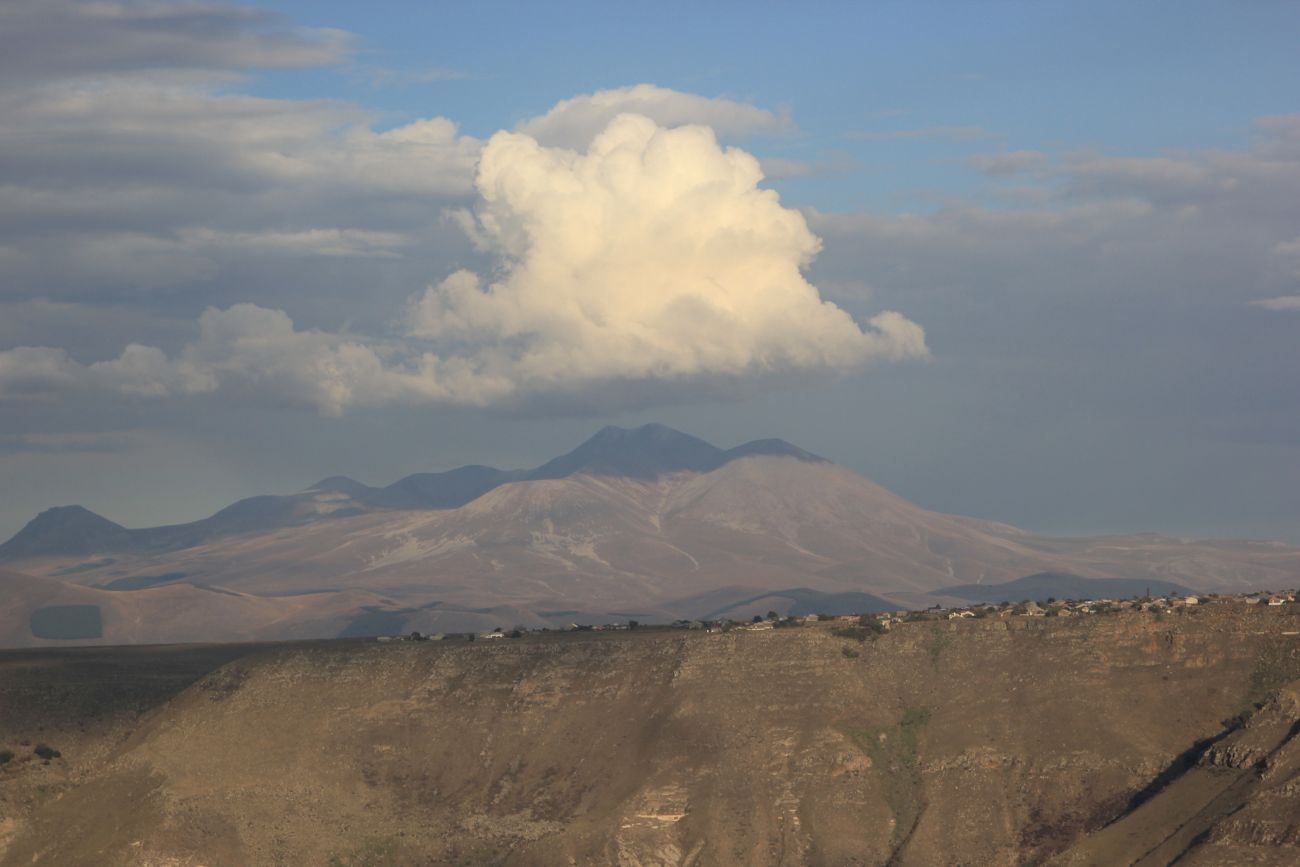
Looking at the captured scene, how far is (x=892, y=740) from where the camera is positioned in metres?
168

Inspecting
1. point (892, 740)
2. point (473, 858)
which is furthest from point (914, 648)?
point (473, 858)

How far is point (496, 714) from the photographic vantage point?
191 metres

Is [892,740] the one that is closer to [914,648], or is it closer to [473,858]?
[914,648]

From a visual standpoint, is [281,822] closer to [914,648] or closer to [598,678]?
[598,678]

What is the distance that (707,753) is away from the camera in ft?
559

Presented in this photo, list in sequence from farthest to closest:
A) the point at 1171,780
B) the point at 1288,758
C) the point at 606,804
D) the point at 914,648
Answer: the point at 914,648
the point at 606,804
the point at 1171,780
the point at 1288,758

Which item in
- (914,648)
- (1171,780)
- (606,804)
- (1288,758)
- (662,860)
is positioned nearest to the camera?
(1288,758)

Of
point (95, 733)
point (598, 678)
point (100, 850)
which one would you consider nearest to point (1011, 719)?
point (598, 678)

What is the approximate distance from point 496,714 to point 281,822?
1101 inches

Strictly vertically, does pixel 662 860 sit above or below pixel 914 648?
below

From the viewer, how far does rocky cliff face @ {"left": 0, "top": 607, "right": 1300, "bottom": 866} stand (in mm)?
153125

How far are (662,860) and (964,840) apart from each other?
2722cm

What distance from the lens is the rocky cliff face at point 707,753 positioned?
15312 centimetres

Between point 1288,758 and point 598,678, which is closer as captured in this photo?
point 1288,758
